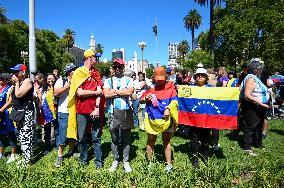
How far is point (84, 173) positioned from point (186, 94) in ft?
10.2

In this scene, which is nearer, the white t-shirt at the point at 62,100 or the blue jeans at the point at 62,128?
the blue jeans at the point at 62,128

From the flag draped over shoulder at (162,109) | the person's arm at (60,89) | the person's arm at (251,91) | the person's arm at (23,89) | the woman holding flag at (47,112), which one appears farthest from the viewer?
the woman holding flag at (47,112)

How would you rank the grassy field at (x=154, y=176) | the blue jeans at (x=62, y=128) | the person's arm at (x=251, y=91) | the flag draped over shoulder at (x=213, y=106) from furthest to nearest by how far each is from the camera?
the person's arm at (x=251, y=91), the blue jeans at (x=62, y=128), the flag draped over shoulder at (x=213, y=106), the grassy field at (x=154, y=176)

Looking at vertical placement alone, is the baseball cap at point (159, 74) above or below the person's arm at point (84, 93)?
above

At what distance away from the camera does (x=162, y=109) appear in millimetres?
6109

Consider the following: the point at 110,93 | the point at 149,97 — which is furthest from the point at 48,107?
the point at 149,97

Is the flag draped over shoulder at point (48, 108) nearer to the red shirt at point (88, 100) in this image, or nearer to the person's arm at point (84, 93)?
the red shirt at point (88, 100)

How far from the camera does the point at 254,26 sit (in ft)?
115

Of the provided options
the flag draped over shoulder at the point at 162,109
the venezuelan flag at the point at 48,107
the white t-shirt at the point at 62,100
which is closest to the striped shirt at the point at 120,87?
the flag draped over shoulder at the point at 162,109

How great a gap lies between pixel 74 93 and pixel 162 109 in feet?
5.39

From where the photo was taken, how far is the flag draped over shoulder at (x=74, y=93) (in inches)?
244

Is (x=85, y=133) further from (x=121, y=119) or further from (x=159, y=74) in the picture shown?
(x=159, y=74)

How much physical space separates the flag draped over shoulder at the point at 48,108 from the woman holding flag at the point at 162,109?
2.69 m

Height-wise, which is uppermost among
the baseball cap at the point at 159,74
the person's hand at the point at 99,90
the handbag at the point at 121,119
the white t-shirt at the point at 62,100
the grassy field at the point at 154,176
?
the baseball cap at the point at 159,74
